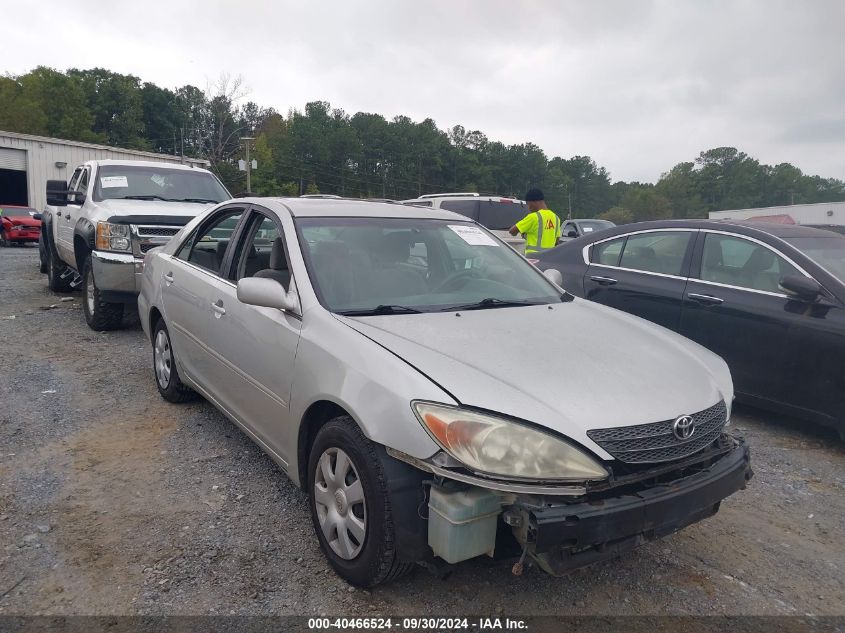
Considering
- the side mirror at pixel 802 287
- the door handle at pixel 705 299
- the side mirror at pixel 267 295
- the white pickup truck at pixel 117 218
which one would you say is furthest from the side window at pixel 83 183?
the side mirror at pixel 802 287

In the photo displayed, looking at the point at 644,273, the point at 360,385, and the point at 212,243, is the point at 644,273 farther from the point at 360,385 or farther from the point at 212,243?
the point at 360,385

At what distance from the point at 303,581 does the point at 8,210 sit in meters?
23.6

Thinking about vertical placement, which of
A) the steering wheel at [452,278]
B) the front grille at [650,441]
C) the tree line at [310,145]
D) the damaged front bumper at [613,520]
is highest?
the tree line at [310,145]

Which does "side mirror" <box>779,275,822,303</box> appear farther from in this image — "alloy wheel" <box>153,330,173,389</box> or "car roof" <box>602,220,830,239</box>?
"alloy wheel" <box>153,330,173,389</box>

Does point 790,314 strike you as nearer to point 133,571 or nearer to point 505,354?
point 505,354

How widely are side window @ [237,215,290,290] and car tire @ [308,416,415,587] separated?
0.96 metres

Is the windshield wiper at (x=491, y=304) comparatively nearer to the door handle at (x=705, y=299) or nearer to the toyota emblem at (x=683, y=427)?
the toyota emblem at (x=683, y=427)

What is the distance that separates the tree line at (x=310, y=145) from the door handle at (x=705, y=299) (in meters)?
59.3

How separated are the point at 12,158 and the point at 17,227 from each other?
5926 millimetres

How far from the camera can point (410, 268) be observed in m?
3.39

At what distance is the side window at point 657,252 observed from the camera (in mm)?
5109

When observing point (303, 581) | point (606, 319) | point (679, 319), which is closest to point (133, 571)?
point (303, 581)

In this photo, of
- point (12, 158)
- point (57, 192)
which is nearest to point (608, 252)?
point (57, 192)

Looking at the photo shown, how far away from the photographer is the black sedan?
4.12 metres
